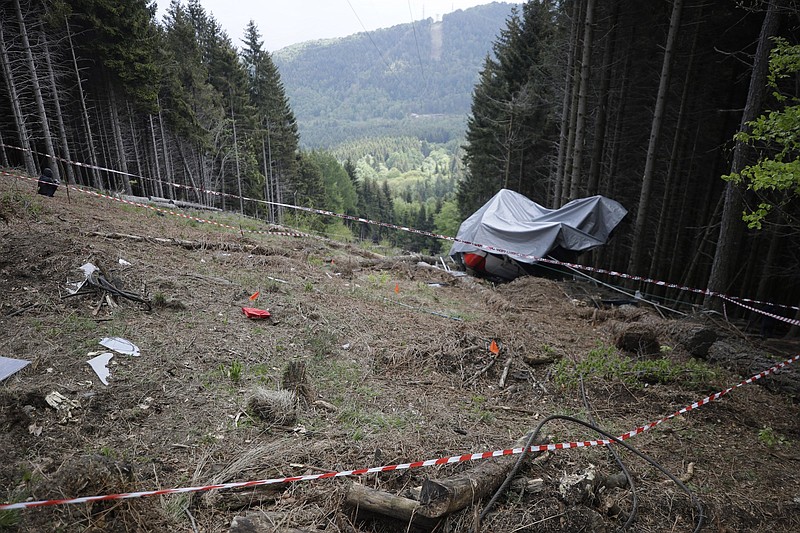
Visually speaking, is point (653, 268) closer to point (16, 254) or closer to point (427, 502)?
point (427, 502)

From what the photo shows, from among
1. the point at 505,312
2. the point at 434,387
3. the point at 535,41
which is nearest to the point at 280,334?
the point at 434,387

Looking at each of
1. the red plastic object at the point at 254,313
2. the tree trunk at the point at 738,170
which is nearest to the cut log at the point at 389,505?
the red plastic object at the point at 254,313

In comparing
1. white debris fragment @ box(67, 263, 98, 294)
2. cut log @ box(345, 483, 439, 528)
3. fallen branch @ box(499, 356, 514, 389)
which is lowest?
fallen branch @ box(499, 356, 514, 389)

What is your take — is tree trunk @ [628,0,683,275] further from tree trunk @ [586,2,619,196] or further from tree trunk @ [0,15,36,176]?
tree trunk @ [0,15,36,176]

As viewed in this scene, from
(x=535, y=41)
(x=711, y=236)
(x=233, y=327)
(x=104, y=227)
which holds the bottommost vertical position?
(x=711, y=236)

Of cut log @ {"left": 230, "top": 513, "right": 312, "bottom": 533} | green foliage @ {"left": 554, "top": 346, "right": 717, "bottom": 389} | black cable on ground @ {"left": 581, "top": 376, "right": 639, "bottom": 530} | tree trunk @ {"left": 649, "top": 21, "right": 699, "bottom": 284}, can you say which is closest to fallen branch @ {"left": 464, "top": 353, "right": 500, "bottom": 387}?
green foliage @ {"left": 554, "top": 346, "right": 717, "bottom": 389}

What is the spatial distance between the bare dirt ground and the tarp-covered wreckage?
13.0 ft

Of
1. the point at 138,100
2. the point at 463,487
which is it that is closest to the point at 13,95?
the point at 138,100

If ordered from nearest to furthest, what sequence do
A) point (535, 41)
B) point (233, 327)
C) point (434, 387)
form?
point (434, 387), point (233, 327), point (535, 41)

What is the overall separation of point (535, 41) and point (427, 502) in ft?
85.8

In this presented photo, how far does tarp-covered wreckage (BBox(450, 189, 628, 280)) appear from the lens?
456 inches

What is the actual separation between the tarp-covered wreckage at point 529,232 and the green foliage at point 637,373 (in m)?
5.95

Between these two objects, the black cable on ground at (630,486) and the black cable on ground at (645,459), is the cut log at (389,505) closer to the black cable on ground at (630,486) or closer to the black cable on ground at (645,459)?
the black cable on ground at (645,459)

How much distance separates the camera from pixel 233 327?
5719 millimetres
